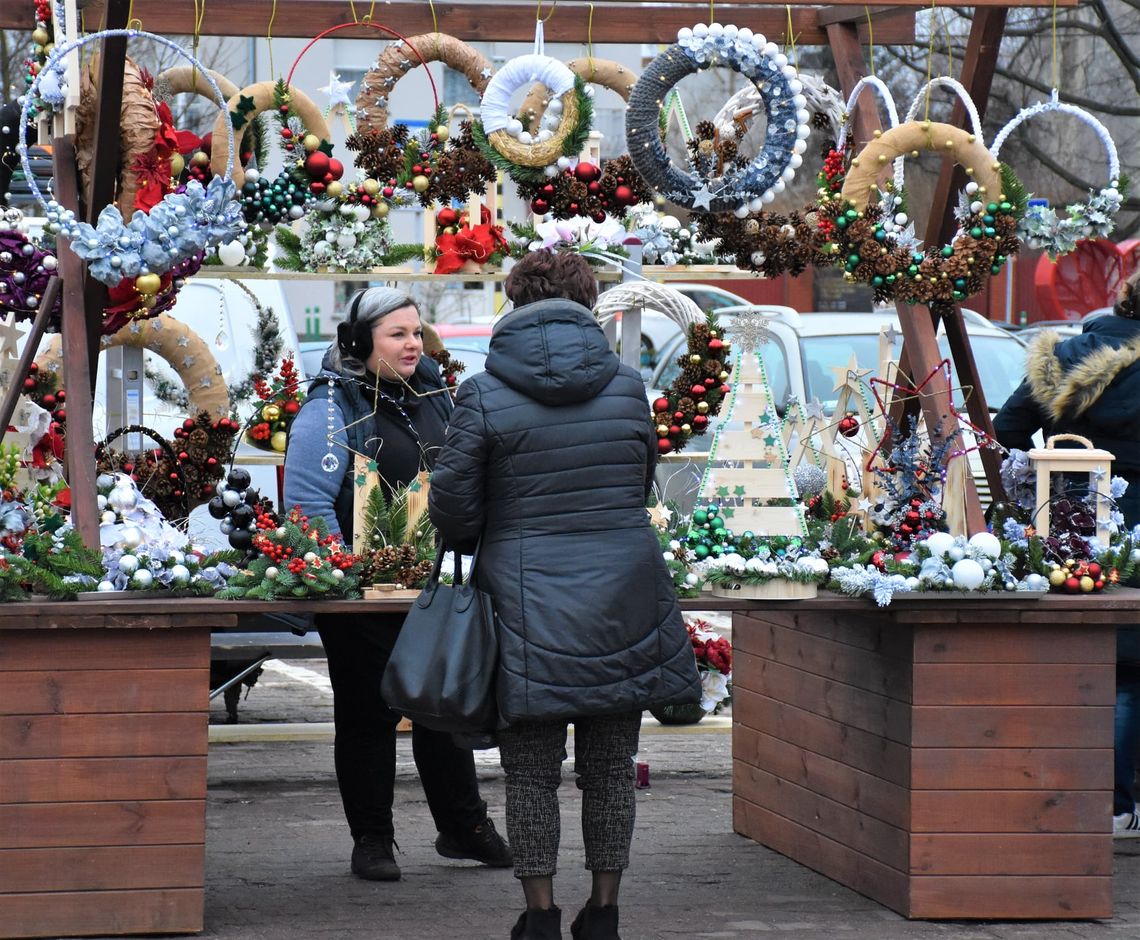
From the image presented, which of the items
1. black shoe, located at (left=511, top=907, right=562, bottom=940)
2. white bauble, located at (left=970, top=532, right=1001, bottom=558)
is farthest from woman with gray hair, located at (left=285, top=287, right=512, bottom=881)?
white bauble, located at (left=970, top=532, right=1001, bottom=558)

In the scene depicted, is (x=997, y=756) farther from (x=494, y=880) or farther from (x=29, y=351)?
(x=29, y=351)

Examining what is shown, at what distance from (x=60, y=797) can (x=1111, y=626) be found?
2781 millimetres

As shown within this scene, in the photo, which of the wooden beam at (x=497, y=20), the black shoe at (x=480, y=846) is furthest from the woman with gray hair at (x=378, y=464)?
the wooden beam at (x=497, y=20)

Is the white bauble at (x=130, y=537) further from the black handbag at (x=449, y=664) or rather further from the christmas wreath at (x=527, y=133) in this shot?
the christmas wreath at (x=527, y=133)

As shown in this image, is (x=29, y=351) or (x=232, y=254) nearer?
(x=29, y=351)

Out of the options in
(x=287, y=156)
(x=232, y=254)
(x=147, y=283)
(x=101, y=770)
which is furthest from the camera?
(x=232, y=254)

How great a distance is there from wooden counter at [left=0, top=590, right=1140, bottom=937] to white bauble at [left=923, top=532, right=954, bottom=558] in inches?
5.0

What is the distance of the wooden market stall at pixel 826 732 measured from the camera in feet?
14.4

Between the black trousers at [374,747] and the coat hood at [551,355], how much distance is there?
1.15 m

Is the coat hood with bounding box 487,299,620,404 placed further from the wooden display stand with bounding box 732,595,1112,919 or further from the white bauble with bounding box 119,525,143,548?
the white bauble with bounding box 119,525,143,548

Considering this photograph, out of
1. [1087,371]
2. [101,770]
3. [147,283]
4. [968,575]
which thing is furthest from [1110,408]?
[101,770]

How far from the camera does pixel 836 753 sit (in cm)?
514

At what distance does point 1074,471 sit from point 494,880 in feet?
6.74

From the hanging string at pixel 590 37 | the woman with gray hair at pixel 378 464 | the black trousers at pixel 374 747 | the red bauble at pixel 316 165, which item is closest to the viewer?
the woman with gray hair at pixel 378 464
